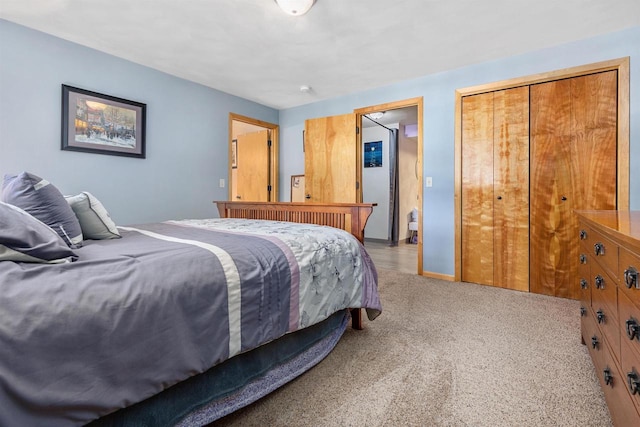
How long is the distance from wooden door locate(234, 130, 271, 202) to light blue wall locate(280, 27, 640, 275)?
1.26 meters

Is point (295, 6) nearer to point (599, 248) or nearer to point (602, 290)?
point (599, 248)

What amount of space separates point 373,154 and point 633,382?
5.73 meters

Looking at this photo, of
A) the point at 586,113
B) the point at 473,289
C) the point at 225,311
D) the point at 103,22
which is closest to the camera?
the point at 225,311

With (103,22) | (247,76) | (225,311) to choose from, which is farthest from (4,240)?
(247,76)

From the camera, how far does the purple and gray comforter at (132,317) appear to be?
2.26 ft

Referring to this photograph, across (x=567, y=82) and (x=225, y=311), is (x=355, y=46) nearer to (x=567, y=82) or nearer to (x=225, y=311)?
(x=567, y=82)

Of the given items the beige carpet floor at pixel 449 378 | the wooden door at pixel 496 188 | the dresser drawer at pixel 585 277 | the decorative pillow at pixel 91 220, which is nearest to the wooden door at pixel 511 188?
the wooden door at pixel 496 188

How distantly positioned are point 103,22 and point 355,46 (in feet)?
6.94

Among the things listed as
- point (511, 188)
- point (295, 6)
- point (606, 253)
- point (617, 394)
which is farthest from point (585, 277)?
point (295, 6)

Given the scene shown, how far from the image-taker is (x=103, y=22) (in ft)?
8.02

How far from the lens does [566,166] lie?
2.82m

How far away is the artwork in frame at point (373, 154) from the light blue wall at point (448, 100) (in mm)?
2172

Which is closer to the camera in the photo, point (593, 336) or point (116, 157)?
point (593, 336)

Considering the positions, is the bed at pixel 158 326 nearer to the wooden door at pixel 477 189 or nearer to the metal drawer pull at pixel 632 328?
the metal drawer pull at pixel 632 328
